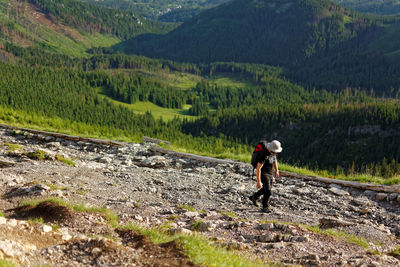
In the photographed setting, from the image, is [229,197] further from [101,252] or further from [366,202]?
[101,252]

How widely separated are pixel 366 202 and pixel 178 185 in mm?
9705

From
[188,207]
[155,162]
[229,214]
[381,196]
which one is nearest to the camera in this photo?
[229,214]

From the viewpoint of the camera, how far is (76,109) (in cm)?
A: 17325

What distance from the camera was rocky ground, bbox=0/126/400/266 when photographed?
28.2ft

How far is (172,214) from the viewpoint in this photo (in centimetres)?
1336

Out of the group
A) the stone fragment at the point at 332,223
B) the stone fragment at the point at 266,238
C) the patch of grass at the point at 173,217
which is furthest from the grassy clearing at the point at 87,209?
the stone fragment at the point at 332,223

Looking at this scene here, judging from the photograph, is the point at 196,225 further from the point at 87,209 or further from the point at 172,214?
the point at 87,209

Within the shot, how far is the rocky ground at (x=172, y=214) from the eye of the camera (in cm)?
860

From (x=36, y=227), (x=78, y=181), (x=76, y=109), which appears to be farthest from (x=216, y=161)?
(x=76, y=109)

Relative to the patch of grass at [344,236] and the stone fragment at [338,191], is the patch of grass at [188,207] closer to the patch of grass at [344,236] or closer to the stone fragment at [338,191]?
the patch of grass at [344,236]


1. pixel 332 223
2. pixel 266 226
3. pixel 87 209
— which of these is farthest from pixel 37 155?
A: pixel 332 223

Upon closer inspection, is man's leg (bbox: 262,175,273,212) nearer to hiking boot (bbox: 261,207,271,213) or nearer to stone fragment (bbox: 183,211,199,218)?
hiking boot (bbox: 261,207,271,213)

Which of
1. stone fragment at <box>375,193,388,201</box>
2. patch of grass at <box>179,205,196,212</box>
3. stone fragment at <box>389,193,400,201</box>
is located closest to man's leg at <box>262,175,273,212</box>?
patch of grass at <box>179,205,196,212</box>

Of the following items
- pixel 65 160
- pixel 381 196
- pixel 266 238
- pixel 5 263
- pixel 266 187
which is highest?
pixel 5 263
